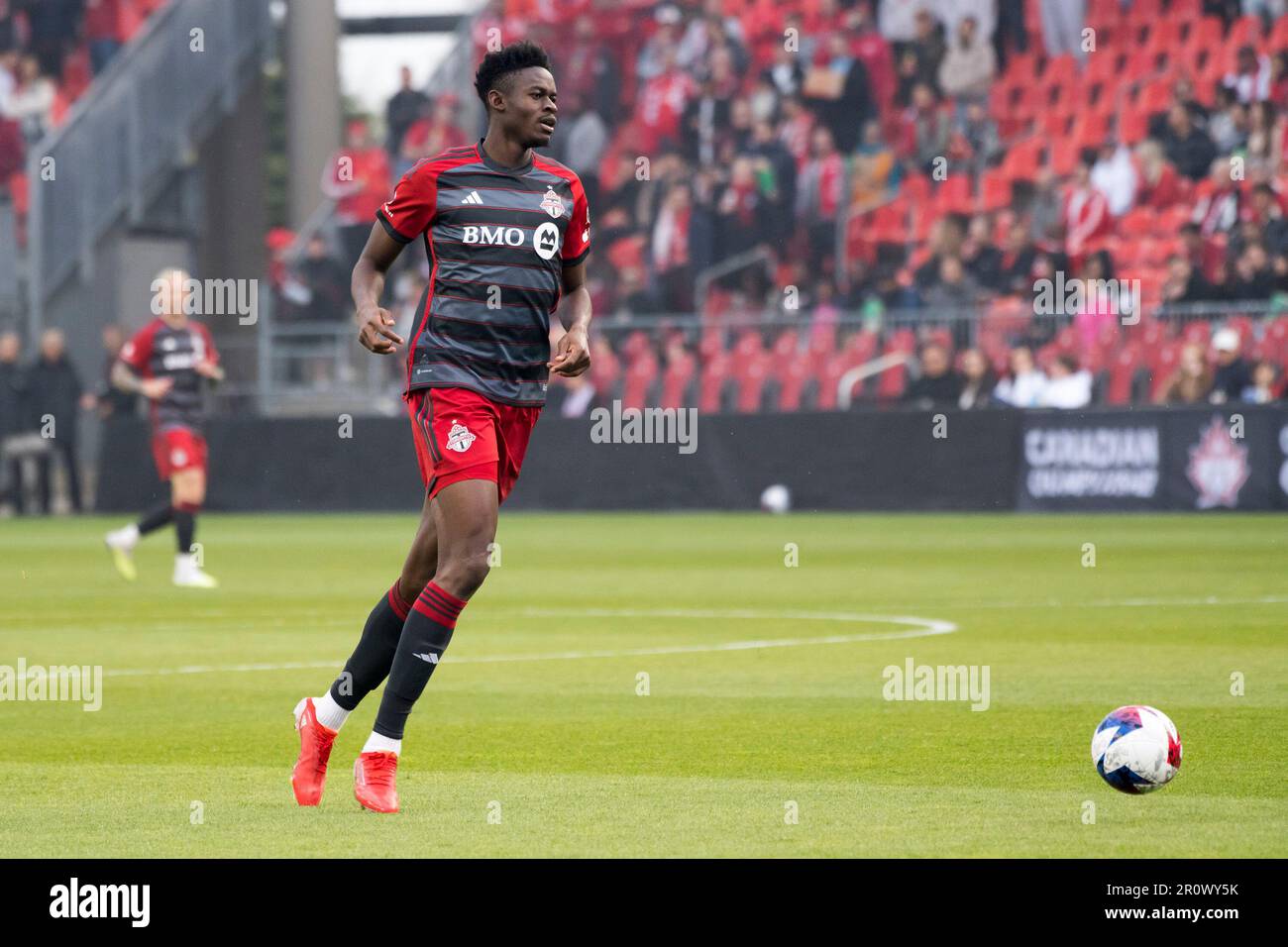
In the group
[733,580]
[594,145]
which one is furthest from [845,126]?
[733,580]

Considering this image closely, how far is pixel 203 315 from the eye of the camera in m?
35.2

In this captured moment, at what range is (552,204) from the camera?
7898mm

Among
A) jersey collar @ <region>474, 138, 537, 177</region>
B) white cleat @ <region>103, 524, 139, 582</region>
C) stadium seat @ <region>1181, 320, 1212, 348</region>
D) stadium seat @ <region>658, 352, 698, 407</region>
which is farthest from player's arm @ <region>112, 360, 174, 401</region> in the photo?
stadium seat @ <region>1181, 320, 1212, 348</region>

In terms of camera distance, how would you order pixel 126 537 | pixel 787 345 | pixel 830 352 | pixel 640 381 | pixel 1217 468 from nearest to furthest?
pixel 126 537, pixel 1217 468, pixel 830 352, pixel 787 345, pixel 640 381

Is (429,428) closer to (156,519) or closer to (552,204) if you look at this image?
(552,204)

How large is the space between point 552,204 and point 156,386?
421 inches

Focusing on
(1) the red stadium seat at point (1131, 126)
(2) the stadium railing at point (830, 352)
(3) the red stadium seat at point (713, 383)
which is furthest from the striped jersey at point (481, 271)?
(1) the red stadium seat at point (1131, 126)

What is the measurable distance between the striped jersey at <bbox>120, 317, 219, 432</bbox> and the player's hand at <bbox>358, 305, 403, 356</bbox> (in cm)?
1075

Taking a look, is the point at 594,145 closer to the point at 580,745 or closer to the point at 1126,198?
the point at 1126,198

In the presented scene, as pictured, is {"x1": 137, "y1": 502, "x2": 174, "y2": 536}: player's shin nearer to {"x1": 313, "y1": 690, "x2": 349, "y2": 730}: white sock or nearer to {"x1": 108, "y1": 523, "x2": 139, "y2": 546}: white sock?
{"x1": 108, "y1": 523, "x2": 139, "y2": 546}: white sock

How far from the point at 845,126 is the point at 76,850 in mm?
24515

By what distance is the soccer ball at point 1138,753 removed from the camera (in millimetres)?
7168

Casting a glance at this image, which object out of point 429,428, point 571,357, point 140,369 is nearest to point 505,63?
point 571,357

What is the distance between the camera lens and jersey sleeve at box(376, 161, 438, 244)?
7754 mm
